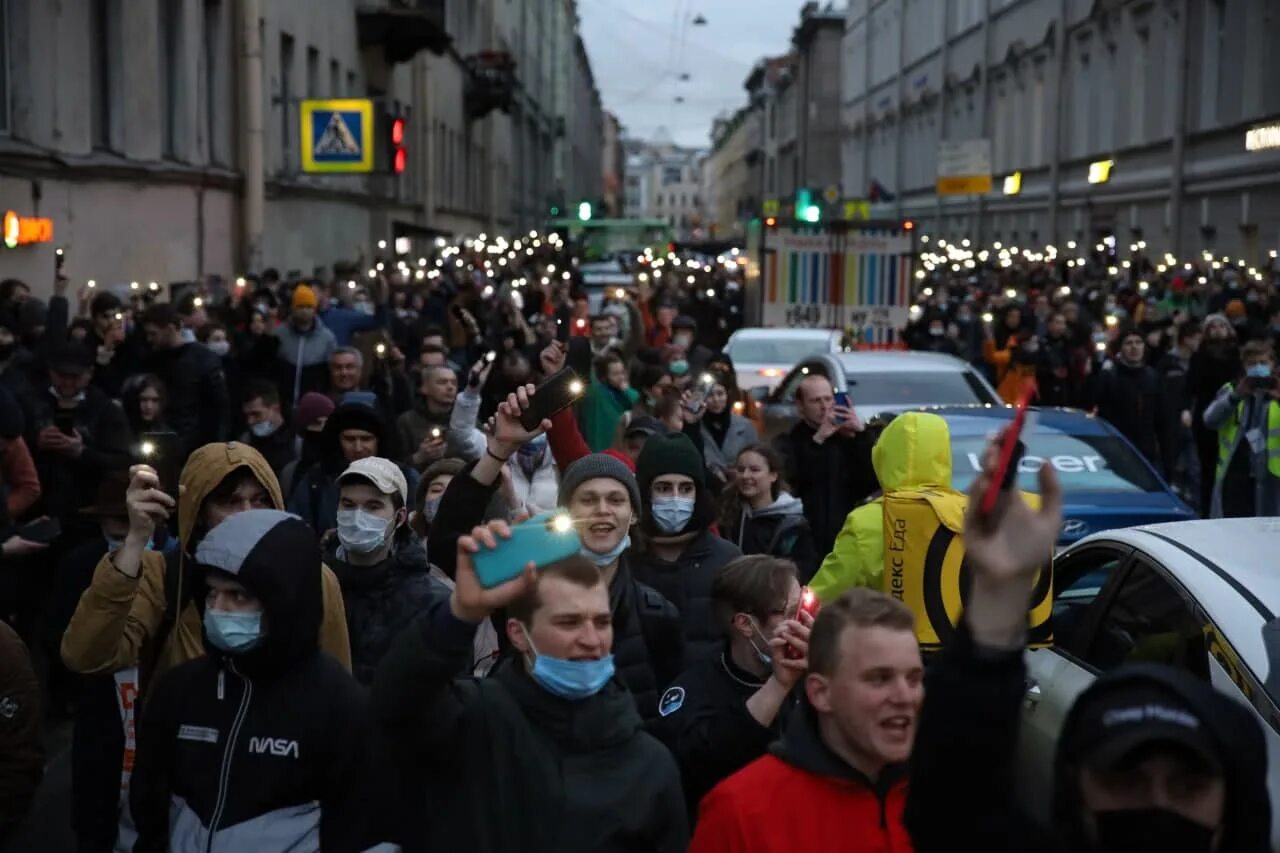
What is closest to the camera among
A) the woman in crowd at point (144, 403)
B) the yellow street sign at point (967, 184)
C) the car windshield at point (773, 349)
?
the woman in crowd at point (144, 403)

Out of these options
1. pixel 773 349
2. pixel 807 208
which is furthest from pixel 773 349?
pixel 807 208

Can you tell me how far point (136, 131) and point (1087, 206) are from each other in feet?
105

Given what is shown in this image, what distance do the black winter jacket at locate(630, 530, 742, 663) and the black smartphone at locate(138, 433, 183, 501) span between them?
1.61m

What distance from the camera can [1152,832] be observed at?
8.90 feet

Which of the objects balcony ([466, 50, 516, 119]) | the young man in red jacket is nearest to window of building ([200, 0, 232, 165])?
the young man in red jacket

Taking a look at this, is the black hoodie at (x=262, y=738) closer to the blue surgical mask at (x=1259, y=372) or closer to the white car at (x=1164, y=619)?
the white car at (x=1164, y=619)

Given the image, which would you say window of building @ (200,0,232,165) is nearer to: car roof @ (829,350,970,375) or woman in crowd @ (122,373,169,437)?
car roof @ (829,350,970,375)

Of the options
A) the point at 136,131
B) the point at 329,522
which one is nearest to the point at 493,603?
the point at 329,522

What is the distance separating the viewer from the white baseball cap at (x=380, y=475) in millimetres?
5707

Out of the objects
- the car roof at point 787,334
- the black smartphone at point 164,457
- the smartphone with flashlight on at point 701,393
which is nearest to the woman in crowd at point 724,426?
the smartphone with flashlight on at point 701,393

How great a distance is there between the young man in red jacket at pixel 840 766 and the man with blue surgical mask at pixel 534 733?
0.18 meters

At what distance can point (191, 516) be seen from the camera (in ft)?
17.9

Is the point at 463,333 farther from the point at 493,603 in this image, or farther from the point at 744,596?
the point at 493,603

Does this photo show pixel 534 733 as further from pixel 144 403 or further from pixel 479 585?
pixel 144 403
